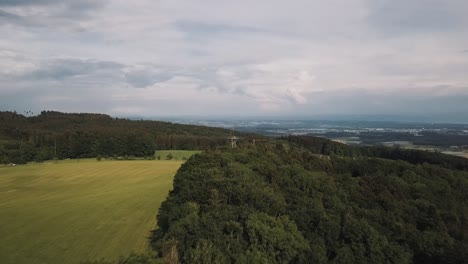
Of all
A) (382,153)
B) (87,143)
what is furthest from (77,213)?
(382,153)

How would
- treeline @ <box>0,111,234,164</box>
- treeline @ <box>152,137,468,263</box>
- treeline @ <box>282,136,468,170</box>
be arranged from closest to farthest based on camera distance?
treeline @ <box>152,137,468,263</box>, treeline @ <box>282,136,468,170</box>, treeline @ <box>0,111,234,164</box>

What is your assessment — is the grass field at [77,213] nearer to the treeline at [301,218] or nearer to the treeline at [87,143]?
the treeline at [301,218]

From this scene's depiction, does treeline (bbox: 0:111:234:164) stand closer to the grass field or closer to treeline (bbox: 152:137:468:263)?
the grass field

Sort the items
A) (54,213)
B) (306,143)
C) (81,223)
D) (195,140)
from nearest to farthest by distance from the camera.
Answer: (81,223), (54,213), (306,143), (195,140)

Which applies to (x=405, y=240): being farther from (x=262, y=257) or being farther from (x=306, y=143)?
(x=306, y=143)

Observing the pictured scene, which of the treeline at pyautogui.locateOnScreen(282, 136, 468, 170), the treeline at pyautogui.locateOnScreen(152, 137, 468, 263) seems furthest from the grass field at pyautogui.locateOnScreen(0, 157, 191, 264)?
the treeline at pyautogui.locateOnScreen(282, 136, 468, 170)

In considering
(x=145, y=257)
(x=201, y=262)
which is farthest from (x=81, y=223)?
(x=145, y=257)
